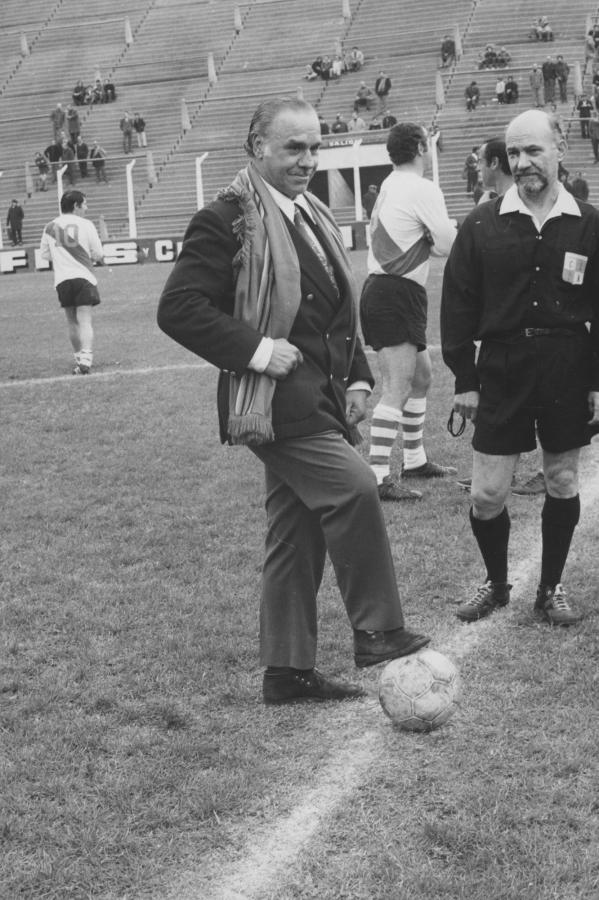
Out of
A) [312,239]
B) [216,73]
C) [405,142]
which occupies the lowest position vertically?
[312,239]

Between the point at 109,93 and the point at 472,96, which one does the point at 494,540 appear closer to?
the point at 472,96

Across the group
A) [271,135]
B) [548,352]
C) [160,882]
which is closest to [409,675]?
[160,882]

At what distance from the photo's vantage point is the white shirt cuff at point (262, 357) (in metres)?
3.96

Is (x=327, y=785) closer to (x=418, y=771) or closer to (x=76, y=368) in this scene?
(x=418, y=771)

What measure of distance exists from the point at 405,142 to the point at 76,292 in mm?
6544

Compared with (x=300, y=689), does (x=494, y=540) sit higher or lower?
higher

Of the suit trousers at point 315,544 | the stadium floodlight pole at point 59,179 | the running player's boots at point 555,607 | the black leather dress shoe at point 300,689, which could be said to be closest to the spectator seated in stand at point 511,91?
the stadium floodlight pole at point 59,179

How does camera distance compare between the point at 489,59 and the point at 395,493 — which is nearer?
the point at 395,493

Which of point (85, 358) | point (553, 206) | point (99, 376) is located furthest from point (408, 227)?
point (85, 358)

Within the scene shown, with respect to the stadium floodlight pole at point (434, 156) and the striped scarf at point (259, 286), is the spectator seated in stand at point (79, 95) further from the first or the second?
the striped scarf at point (259, 286)

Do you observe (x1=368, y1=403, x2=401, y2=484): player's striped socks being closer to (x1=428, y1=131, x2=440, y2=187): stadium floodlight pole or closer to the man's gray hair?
the man's gray hair

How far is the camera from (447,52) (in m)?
45.2

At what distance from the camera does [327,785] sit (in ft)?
12.1

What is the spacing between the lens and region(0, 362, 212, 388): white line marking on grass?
40.7 feet
